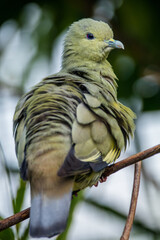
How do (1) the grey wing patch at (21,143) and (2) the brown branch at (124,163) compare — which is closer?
(2) the brown branch at (124,163)

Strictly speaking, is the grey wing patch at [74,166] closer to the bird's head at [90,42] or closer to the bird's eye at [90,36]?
the bird's head at [90,42]

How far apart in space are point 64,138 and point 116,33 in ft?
10.4

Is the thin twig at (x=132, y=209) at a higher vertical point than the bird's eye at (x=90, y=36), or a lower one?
lower

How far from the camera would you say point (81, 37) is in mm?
4863

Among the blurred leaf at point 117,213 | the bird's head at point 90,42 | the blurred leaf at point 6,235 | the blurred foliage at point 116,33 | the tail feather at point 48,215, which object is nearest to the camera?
the tail feather at point 48,215

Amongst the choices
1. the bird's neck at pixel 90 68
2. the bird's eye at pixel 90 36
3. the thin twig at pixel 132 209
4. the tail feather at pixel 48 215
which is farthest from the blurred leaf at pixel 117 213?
the tail feather at pixel 48 215

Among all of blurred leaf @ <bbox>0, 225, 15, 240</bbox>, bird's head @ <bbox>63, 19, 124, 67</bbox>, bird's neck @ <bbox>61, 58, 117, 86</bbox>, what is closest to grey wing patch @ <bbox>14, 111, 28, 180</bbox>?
blurred leaf @ <bbox>0, 225, 15, 240</bbox>

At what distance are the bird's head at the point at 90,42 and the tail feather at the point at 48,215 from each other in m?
1.91

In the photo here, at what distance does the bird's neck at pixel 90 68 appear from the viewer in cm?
434

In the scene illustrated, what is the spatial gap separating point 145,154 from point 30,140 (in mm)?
797

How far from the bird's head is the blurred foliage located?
1.25 meters

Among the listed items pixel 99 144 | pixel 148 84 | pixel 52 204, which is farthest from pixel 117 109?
pixel 148 84

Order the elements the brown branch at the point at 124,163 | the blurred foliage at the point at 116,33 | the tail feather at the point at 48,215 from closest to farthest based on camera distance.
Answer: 1. the tail feather at the point at 48,215
2. the brown branch at the point at 124,163
3. the blurred foliage at the point at 116,33

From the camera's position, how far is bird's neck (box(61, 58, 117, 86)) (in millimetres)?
4336
